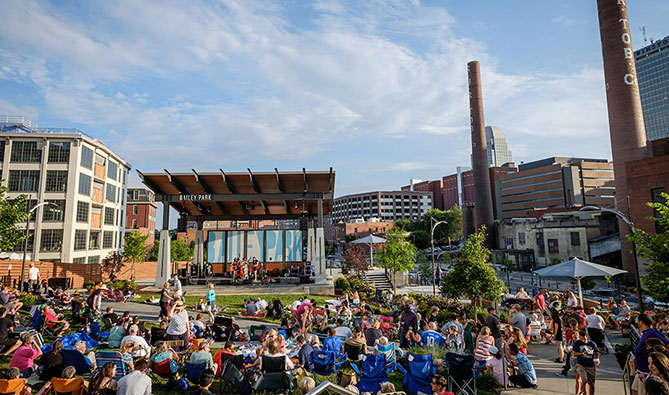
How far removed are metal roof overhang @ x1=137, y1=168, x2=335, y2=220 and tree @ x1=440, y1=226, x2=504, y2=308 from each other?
1018cm

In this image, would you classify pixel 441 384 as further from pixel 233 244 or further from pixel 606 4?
pixel 606 4

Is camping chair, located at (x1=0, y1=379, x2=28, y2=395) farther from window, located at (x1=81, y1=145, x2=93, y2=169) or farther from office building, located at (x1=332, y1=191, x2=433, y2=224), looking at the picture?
office building, located at (x1=332, y1=191, x2=433, y2=224)

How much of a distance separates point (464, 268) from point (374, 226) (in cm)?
8640

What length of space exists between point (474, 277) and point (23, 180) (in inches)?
1798

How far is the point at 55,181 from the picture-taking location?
38.7 meters

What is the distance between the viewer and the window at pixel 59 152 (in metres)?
38.9

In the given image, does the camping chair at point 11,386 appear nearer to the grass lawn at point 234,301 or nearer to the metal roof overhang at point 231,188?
the grass lawn at point 234,301

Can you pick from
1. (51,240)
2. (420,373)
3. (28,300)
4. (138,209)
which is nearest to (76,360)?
(420,373)

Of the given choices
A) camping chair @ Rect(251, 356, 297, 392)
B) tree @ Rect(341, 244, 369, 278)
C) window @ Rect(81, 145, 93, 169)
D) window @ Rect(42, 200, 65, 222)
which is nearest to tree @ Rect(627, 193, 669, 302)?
camping chair @ Rect(251, 356, 297, 392)

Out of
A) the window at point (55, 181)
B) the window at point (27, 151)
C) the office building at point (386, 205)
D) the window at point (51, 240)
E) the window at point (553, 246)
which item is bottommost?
the window at point (553, 246)

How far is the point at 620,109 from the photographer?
3819cm

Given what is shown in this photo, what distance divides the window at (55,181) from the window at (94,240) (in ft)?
21.8

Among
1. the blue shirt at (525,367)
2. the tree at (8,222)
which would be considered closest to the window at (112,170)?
the tree at (8,222)

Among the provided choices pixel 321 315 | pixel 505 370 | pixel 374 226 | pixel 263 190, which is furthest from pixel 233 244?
pixel 374 226
